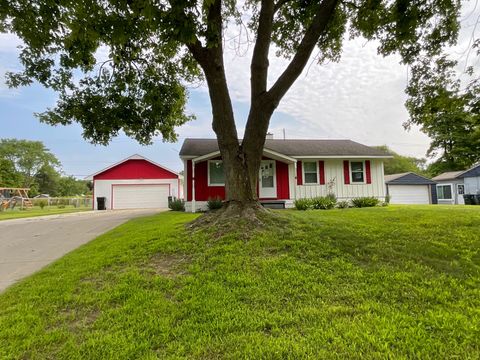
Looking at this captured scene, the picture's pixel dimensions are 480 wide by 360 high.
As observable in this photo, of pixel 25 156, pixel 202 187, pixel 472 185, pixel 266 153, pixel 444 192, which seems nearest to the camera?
pixel 266 153

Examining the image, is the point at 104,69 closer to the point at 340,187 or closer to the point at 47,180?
the point at 340,187

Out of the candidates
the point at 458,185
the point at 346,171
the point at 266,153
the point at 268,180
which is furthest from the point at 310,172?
the point at 458,185

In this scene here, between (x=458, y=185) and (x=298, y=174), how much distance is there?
65.7ft

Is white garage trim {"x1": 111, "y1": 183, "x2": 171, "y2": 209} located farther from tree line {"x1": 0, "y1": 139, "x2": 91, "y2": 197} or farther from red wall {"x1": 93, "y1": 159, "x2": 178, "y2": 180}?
tree line {"x1": 0, "y1": 139, "x2": 91, "y2": 197}

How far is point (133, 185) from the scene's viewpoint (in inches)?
1010

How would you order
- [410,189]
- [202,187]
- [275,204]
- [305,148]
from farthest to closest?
[410,189] → [305,148] → [275,204] → [202,187]

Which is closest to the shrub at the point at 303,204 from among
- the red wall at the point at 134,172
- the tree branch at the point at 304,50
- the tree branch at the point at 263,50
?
the tree branch at the point at 304,50

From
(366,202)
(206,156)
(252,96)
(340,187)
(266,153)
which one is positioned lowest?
(366,202)

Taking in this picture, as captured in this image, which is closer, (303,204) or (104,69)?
(104,69)

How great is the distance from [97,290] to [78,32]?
4.84 m

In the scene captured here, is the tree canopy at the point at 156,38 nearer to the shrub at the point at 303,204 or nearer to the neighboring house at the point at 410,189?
the shrub at the point at 303,204

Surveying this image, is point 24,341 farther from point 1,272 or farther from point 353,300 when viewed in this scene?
point 1,272

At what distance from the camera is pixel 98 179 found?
994 inches

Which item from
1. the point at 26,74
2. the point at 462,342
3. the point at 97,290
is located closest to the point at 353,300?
the point at 462,342
